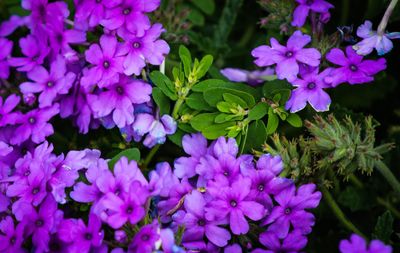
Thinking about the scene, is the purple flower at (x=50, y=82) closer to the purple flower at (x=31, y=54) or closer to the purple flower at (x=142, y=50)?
the purple flower at (x=31, y=54)

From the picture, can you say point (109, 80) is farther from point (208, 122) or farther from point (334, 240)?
point (334, 240)

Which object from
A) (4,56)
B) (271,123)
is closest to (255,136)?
(271,123)

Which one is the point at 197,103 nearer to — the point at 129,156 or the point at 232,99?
the point at 232,99

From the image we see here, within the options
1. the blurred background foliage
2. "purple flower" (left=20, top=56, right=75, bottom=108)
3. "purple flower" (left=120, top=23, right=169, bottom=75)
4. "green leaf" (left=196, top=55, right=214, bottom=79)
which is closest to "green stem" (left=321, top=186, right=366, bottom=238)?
the blurred background foliage

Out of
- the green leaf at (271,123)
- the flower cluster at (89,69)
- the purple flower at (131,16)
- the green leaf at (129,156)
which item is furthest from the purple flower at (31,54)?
the green leaf at (271,123)

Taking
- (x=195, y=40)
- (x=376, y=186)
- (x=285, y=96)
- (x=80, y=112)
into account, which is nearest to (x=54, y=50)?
(x=80, y=112)
